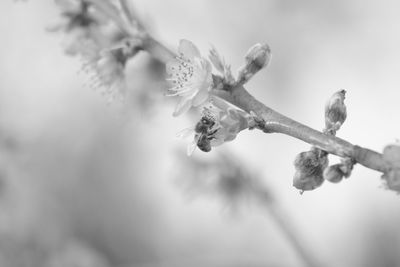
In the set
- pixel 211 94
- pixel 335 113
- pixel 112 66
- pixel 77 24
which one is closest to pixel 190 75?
pixel 211 94

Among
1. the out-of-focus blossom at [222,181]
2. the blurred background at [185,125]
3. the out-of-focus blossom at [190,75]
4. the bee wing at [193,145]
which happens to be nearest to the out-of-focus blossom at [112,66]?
the out-of-focus blossom at [190,75]

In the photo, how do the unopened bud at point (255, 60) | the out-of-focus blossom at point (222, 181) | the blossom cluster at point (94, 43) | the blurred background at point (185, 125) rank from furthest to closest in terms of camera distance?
the blurred background at point (185, 125), the out-of-focus blossom at point (222, 181), the blossom cluster at point (94, 43), the unopened bud at point (255, 60)

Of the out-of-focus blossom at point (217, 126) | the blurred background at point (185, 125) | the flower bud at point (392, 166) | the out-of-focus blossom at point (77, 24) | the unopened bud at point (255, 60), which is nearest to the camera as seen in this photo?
the flower bud at point (392, 166)

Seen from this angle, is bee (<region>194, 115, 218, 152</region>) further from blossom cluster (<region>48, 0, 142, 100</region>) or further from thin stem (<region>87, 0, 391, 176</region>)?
blossom cluster (<region>48, 0, 142, 100</region>)

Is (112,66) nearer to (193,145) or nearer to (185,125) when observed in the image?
(193,145)

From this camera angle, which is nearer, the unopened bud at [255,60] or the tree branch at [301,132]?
the tree branch at [301,132]

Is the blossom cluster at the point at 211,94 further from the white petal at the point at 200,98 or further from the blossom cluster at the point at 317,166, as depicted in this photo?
the blossom cluster at the point at 317,166
